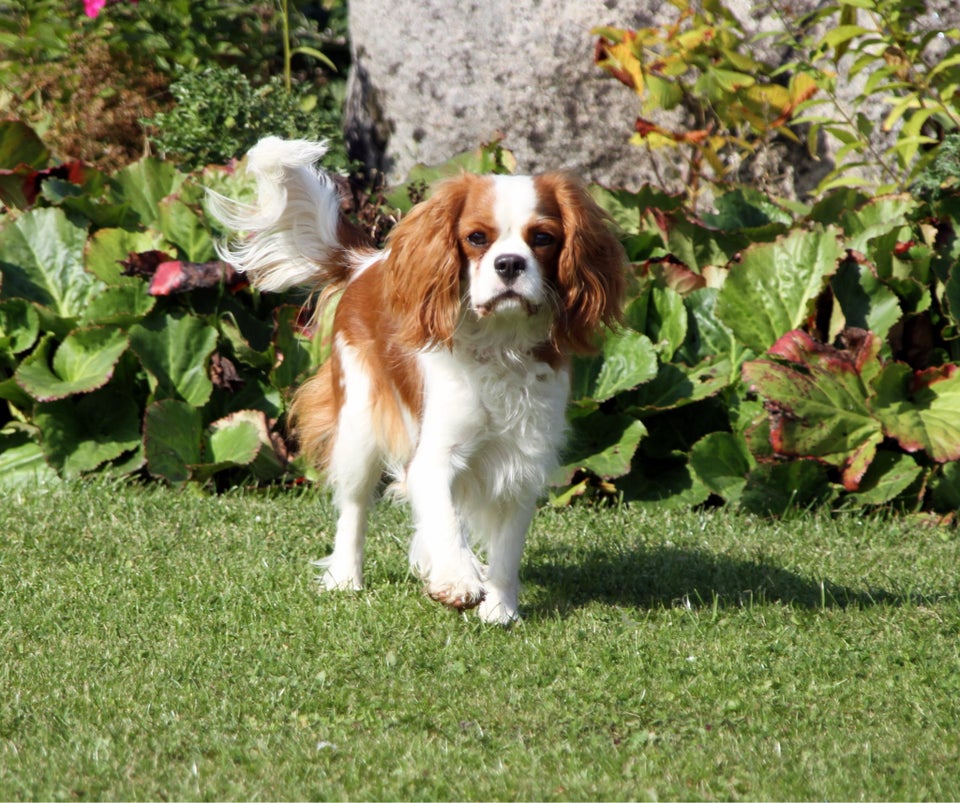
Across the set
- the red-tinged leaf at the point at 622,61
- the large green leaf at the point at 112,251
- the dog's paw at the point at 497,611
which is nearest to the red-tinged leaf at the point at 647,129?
the red-tinged leaf at the point at 622,61

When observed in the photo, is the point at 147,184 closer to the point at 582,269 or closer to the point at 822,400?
the point at 582,269

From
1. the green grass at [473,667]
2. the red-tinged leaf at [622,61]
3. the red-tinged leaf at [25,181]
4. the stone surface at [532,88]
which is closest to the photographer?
the green grass at [473,667]

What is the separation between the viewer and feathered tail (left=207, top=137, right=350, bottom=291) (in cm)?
457

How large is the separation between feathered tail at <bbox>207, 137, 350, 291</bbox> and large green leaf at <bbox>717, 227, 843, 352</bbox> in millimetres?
1894

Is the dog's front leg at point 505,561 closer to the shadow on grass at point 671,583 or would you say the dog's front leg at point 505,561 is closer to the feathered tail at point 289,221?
the shadow on grass at point 671,583

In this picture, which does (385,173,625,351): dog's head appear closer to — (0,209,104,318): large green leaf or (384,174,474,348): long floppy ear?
(384,174,474,348): long floppy ear

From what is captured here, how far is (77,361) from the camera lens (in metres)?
5.79

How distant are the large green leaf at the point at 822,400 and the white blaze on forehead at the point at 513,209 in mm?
1935

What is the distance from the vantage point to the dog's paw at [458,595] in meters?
3.83

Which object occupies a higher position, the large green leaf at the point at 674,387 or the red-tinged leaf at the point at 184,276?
the red-tinged leaf at the point at 184,276

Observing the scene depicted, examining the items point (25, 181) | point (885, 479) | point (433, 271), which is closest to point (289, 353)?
point (25, 181)

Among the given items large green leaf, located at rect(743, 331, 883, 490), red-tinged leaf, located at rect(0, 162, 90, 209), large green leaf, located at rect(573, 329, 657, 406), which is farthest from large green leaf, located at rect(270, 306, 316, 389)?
large green leaf, located at rect(743, 331, 883, 490)

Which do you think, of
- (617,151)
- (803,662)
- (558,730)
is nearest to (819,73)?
(617,151)

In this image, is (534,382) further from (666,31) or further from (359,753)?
(666,31)
